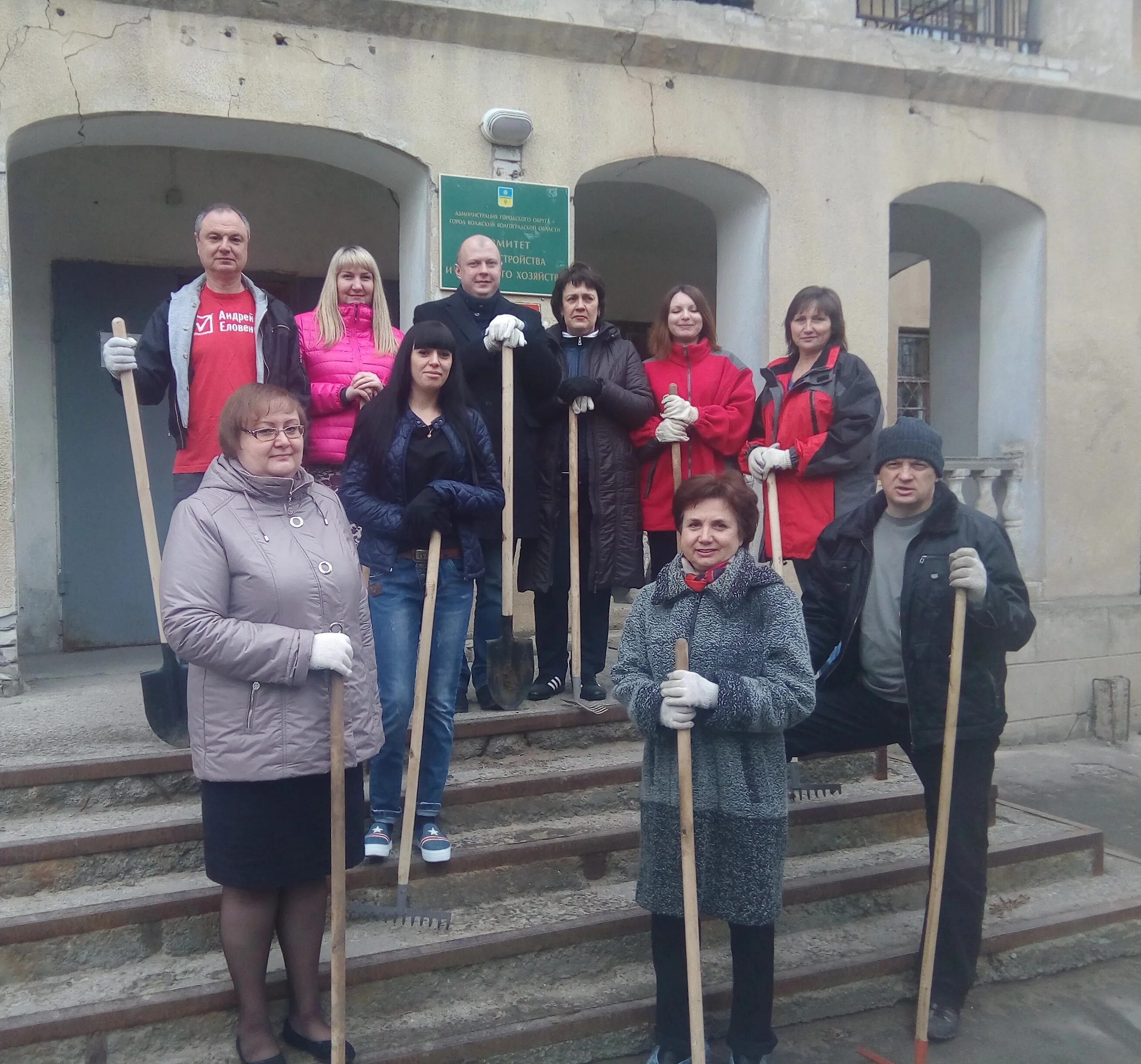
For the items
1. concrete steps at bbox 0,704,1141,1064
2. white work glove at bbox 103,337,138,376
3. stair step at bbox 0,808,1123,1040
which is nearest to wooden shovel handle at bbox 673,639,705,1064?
concrete steps at bbox 0,704,1141,1064

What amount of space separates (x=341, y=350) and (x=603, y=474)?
1160 millimetres

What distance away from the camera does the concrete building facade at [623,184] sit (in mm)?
4996

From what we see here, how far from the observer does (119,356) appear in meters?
3.63

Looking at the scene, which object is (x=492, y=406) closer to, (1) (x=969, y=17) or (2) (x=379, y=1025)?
(2) (x=379, y=1025)

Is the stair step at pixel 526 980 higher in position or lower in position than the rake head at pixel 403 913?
lower

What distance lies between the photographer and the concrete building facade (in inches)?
197

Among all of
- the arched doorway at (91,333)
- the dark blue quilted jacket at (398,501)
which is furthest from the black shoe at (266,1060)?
the arched doorway at (91,333)

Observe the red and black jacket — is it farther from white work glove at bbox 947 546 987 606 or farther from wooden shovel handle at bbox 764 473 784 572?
white work glove at bbox 947 546 987 606

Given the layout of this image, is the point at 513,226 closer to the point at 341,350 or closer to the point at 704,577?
the point at 341,350

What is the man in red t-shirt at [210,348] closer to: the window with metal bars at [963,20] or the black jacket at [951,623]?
the black jacket at [951,623]

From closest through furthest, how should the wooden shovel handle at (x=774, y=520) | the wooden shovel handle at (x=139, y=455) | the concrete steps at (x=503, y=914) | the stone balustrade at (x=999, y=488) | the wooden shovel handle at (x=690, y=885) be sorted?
1. the wooden shovel handle at (x=690, y=885)
2. the concrete steps at (x=503, y=914)
3. the wooden shovel handle at (x=139, y=455)
4. the wooden shovel handle at (x=774, y=520)
5. the stone balustrade at (x=999, y=488)

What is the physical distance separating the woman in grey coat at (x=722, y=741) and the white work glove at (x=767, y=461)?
1.27m

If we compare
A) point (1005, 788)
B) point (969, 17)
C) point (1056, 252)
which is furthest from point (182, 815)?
point (969, 17)

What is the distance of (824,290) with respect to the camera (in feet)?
13.5
